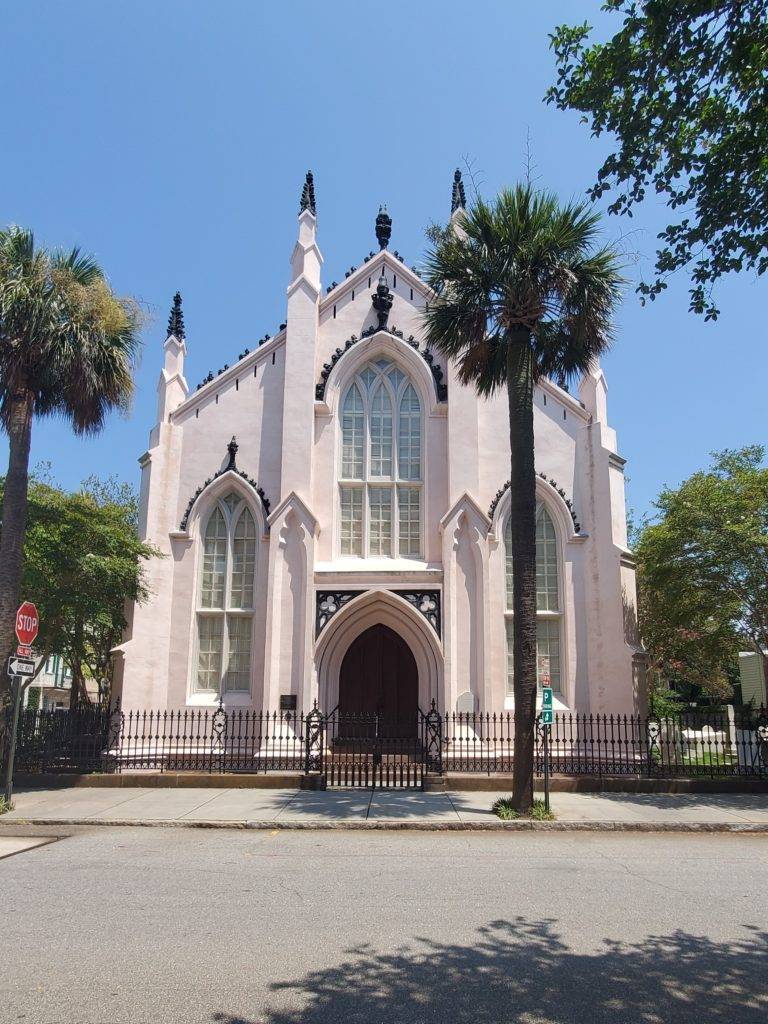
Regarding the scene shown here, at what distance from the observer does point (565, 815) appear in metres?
12.8

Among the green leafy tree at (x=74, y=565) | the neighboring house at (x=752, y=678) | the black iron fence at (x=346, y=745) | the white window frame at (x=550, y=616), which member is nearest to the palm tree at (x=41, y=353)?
the green leafy tree at (x=74, y=565)

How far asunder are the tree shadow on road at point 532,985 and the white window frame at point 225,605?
13128 mm

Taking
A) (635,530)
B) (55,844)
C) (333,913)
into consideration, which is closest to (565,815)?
(333,913)

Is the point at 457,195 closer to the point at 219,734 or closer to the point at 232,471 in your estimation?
the point at 232,471

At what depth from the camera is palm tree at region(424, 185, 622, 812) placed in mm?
13430

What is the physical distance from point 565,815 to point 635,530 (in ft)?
67.1

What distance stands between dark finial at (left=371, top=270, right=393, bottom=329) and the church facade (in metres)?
0.03

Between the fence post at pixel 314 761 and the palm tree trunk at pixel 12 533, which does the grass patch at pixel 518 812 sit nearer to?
the fence post at pixel 314 761

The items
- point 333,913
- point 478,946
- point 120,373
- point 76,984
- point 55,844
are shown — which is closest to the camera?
point 76,984

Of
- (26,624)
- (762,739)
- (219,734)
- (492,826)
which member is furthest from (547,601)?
(26,624)

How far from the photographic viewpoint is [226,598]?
19250 mm

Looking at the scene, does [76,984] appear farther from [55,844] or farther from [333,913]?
[55,844]

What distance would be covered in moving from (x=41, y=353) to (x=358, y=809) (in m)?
9.58

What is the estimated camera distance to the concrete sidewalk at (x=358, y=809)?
1216 cm
